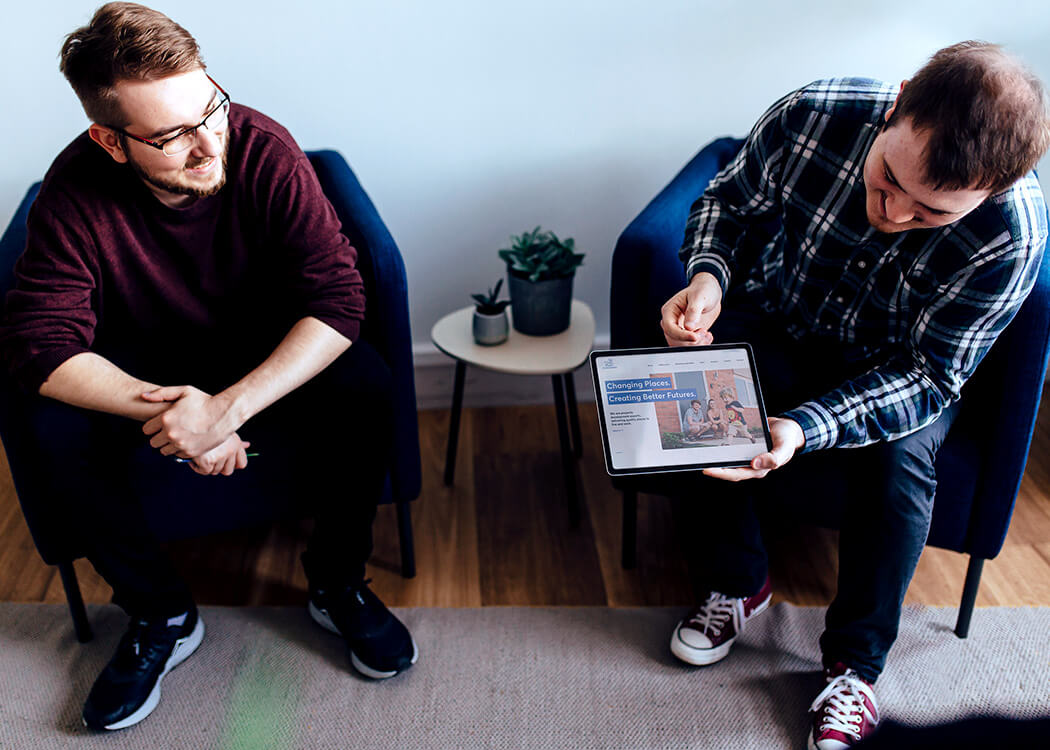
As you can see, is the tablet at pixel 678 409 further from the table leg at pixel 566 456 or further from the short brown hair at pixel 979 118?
the table leg at pixel 566 456

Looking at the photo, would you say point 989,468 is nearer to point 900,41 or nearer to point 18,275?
point 900,41

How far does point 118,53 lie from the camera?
1245 millimetres

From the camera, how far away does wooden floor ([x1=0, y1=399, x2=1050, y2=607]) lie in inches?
69.6

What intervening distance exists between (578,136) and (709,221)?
1.94 feet

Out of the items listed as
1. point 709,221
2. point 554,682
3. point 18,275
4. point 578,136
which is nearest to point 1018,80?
point 709,221

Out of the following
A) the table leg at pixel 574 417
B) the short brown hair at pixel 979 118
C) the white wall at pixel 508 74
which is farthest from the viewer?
the table leg at pixel 574 417

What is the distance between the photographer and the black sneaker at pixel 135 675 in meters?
1.47

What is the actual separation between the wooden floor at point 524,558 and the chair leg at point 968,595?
0.31 feet

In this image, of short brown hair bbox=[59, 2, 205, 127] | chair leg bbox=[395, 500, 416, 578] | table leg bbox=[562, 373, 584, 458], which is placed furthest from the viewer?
table leg bbox=[562, 373, 584, 458]

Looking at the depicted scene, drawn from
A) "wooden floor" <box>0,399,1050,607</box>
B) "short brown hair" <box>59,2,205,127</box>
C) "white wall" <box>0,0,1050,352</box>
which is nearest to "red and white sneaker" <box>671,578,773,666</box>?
"wooden floor" <box>0,399,1050,607</box>

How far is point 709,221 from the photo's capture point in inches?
61.6

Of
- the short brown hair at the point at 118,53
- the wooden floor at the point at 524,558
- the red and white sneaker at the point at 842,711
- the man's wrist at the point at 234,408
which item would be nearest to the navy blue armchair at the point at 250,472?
the man's wrist at the point at 234,408

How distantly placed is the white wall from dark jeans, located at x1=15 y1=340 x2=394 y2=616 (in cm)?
67

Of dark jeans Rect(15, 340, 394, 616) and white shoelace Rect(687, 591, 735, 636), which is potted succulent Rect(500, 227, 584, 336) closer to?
dark jeans Rect(15, 340, 394, 616)
